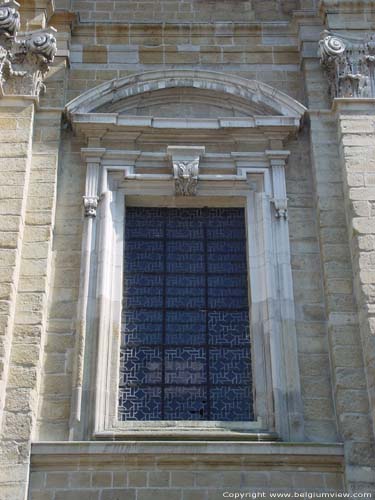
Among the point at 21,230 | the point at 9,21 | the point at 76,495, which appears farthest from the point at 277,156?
the point at 76,495

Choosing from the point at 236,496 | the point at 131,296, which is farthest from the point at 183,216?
the point at 236,496

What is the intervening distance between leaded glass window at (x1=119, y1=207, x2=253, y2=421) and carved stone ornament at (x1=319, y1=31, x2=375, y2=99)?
7.79ft

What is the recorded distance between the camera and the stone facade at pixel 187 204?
10812 mm

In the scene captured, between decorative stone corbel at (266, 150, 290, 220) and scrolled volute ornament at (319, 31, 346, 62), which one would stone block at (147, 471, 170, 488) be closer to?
decorative stone corbel at (266, 150, 290, 220)

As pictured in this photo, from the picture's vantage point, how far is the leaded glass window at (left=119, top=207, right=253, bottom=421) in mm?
11844

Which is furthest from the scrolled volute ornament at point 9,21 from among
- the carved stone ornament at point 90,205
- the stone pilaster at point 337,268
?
the stone pilaster at point 337,268

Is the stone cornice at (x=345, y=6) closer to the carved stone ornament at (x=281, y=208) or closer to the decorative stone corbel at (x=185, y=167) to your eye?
the decorative stone corbel at (x=185, y=167)

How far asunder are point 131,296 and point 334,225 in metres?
2.80

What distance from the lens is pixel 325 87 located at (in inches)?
557

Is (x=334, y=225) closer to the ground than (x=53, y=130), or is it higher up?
closer to the ground

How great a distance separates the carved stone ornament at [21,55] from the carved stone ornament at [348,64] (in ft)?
13.0

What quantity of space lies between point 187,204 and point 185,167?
512 millimetres

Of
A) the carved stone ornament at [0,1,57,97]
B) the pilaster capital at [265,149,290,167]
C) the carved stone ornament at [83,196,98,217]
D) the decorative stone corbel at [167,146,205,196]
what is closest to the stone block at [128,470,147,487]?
the carved stone ornament at [83,196,98,217]

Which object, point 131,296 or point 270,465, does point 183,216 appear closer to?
point 131,296
